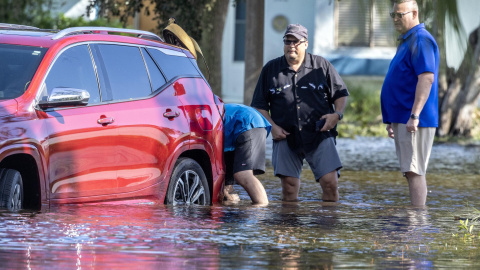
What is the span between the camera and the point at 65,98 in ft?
24.2

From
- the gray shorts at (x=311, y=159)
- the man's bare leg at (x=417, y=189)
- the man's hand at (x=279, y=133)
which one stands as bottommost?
the man's bare leg at (x=417, y=189)

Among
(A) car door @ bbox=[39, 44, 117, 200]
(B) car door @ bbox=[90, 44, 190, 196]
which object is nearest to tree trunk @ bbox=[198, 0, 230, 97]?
(B) car door @ bbox=[90, 44, 190, 196]

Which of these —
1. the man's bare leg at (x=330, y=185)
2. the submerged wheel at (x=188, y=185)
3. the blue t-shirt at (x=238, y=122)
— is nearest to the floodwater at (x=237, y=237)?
the submerged wheel at (x=188, y=185)

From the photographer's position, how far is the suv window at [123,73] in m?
8.12

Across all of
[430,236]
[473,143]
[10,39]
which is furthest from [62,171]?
[473,143]

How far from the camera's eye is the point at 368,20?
4.09 m

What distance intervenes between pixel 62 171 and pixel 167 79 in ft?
5.65

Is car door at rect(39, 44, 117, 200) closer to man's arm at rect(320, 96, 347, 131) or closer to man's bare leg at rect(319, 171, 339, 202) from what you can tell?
man's arm at rect(320, 96, 347, 131)

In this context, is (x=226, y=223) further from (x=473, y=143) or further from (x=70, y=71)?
(x=473, y=143)

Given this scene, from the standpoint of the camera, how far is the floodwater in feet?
20.2

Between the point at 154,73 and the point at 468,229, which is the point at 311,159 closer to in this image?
the point at 154,73

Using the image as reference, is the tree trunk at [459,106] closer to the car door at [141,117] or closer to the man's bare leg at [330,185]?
the man's bare leg at [330,185]

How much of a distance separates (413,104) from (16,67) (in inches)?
140

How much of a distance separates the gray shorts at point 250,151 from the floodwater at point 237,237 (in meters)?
0.37
